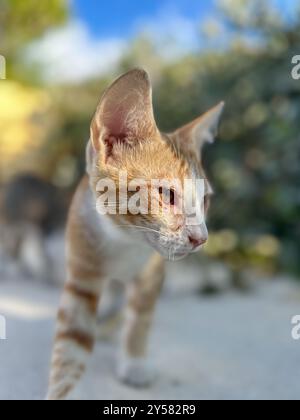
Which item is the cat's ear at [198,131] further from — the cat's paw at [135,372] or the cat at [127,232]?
the cat's paw at [135,372]

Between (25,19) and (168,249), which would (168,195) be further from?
(25,19)

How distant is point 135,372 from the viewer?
51.6 inches

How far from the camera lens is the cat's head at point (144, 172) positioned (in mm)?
905

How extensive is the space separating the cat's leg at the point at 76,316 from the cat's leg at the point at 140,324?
153mm

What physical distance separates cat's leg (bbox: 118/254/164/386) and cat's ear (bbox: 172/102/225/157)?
283 millimetres

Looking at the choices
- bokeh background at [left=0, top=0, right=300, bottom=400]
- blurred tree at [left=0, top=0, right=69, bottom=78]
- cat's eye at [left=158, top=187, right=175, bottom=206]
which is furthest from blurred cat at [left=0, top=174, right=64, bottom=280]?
blurred tree at [left=0, top=0, right=69, bottom=78]

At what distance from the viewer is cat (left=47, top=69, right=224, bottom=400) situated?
3.00 feet

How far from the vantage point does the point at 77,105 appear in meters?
3.46

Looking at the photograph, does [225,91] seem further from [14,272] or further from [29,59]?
[29,59]

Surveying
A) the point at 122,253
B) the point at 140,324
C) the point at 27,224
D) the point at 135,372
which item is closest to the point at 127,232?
the point at 122,253

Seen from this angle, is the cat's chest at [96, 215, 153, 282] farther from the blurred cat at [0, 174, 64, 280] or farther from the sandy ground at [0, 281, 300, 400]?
the blurred cat at [0, 174, 64, 280]

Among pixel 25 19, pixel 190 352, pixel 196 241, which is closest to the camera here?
pixel 196 241

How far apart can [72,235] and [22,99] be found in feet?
10.3

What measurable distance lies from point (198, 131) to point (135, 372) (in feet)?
1.93
